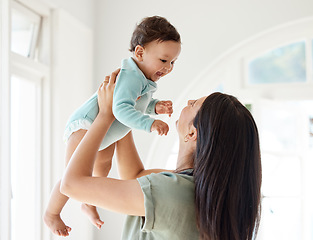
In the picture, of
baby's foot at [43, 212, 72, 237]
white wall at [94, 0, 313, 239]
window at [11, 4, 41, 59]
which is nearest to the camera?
baby's foot at [43, 212, 72, 237]

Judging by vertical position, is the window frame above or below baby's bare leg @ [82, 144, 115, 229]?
above

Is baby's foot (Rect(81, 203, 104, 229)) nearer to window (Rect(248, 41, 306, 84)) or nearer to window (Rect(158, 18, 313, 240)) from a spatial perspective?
window (Rect(158, 18, 313, 240))

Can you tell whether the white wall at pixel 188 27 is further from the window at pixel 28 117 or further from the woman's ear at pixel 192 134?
the woman's ear at pixel 192 134

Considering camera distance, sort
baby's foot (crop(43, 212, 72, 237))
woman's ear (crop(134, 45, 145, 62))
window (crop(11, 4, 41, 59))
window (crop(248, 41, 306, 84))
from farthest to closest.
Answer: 1. window (crop(248, 41, 306, 84))
2. window (crop(11, 4, 41, 59))
3. woman's ear (crop(134, 45, 145, 62))
4. baby's foot (crop(43, 212, 72, 237))

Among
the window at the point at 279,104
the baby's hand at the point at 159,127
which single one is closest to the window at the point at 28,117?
the window at the point at 279,104

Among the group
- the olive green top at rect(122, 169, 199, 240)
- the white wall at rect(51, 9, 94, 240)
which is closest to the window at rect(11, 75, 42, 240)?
the white wall at rect(51, 9, 94, 240)

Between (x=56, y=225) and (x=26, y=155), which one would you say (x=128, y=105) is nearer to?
(x=56, y=225)

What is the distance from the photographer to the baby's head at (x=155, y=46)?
147 centimetres

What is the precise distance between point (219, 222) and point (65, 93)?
2142 millimetres

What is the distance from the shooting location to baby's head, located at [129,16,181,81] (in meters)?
1.47

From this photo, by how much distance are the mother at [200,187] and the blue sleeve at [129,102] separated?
0.27 feet

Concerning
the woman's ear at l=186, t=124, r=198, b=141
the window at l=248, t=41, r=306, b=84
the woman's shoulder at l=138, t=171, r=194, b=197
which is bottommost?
the woman's shoulder at l=138, t=171, r=194, b=197

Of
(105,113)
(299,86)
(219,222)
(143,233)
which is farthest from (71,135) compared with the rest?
(299,86)

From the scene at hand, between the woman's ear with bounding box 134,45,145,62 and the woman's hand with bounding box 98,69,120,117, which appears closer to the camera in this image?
the woman's hand with bounding box 98,69,120,117
